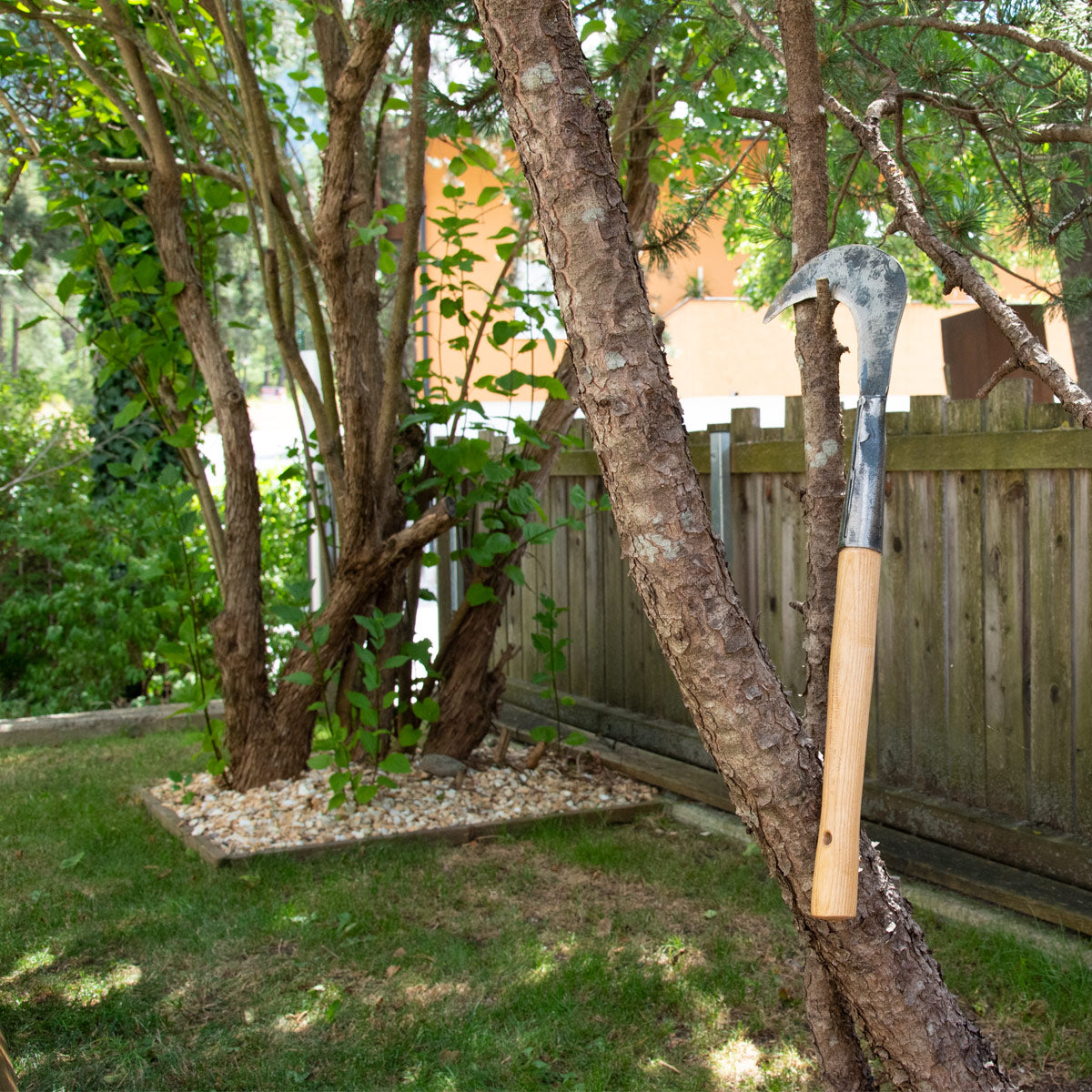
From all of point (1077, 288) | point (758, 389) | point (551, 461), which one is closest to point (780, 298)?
point (1077, 288)

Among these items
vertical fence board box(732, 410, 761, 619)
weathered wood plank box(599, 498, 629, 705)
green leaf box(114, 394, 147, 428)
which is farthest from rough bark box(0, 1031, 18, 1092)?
weathered wood plank box(599, 498, 629, 705)

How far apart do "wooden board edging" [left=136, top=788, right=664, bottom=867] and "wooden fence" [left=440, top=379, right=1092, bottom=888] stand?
0.93 meters

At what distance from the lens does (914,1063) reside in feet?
5.89

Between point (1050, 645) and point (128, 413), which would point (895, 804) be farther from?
point (128, 413)

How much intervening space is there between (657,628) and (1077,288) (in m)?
2.79

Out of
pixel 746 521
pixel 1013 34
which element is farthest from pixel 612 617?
pixel 1013 34

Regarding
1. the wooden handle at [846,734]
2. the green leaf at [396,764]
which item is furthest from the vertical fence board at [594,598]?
→ the wooden handle at [846,734]

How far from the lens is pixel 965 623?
3803 mm

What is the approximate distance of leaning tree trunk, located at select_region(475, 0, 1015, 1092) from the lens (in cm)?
168

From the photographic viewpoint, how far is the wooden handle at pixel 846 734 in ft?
4.77

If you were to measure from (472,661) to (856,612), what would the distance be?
3.54 metres

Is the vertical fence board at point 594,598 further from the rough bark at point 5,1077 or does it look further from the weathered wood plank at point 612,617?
the rough bark at point 5,1077

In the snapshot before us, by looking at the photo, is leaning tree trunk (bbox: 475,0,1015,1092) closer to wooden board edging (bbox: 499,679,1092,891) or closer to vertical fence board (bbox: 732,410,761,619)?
wooden board edging (bbox: 499,679,1092,891)

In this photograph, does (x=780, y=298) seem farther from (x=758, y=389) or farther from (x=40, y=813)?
(x=758, y=389)
